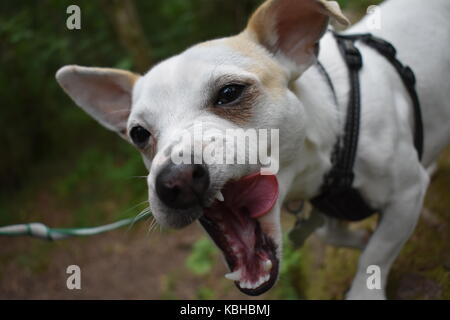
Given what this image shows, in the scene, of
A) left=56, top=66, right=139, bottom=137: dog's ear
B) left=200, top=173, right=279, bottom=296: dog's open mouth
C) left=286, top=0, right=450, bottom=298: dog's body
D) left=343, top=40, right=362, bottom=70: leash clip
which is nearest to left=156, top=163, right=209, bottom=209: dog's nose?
left=200, top=173, right=279, bottom=296: dog's open mouth

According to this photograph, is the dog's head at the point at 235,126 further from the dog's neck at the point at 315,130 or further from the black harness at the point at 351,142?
the black harness at the point at 351,142

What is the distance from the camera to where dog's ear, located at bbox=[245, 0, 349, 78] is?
2.32 meters

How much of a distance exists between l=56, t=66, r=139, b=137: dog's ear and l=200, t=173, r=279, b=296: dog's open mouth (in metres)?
1.01

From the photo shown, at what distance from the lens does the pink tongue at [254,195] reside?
7.07 feet

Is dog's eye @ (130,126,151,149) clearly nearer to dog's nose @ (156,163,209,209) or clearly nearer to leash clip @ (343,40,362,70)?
dog's nose @ (156,163,209,209)

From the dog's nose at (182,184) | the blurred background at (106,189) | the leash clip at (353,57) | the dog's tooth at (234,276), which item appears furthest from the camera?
the blurred background at (106,189)

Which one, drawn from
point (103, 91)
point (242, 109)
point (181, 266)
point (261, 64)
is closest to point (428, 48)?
point (261, 64)

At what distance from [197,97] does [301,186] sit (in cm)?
80

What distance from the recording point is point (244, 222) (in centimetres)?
217

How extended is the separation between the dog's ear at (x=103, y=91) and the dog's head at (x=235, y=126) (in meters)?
0.40

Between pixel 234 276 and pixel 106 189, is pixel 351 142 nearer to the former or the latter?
pixel 234 276

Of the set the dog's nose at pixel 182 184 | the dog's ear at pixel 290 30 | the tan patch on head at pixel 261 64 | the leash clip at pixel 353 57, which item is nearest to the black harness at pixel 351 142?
the leash clip at pixel 353 57

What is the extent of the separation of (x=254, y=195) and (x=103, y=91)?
4.13 ft

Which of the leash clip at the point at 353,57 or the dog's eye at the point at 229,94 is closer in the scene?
the dog's eye at the point at 229,94
